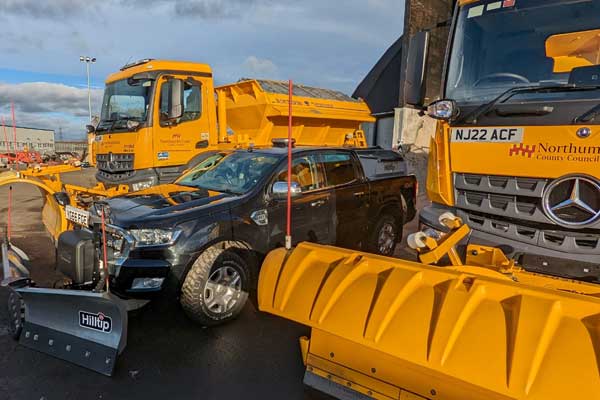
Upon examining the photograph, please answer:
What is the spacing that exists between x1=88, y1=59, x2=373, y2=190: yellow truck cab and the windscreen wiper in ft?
14.6

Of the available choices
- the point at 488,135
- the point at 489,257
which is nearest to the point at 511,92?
the point at 488,135

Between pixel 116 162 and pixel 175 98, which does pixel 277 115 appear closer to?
pixel 175 98

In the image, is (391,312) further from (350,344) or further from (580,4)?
(580,4)

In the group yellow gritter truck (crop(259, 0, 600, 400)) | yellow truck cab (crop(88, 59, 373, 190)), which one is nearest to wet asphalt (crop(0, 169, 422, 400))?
yellow gritter truck (crop(259, 0, 600, 400))

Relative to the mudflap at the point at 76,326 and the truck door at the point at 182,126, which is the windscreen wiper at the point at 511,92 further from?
the truck door at the point at 182,126

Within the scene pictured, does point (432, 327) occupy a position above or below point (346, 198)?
below

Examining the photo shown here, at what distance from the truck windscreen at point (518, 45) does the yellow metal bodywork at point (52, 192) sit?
484 centimetres

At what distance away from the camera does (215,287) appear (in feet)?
13.3

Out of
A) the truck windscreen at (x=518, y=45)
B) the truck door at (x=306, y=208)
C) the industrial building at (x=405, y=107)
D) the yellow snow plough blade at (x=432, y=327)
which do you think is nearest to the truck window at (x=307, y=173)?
the truck door at (x=306, y=208)

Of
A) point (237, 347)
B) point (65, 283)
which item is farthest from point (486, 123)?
point (65, 283)

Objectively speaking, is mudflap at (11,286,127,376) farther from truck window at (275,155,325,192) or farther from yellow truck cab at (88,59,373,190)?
yellow truck cab at (88,59,373,190)

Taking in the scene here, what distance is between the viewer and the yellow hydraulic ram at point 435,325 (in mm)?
1713

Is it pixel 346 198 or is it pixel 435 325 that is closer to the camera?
pixel 435 325

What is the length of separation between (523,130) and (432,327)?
1.71m
